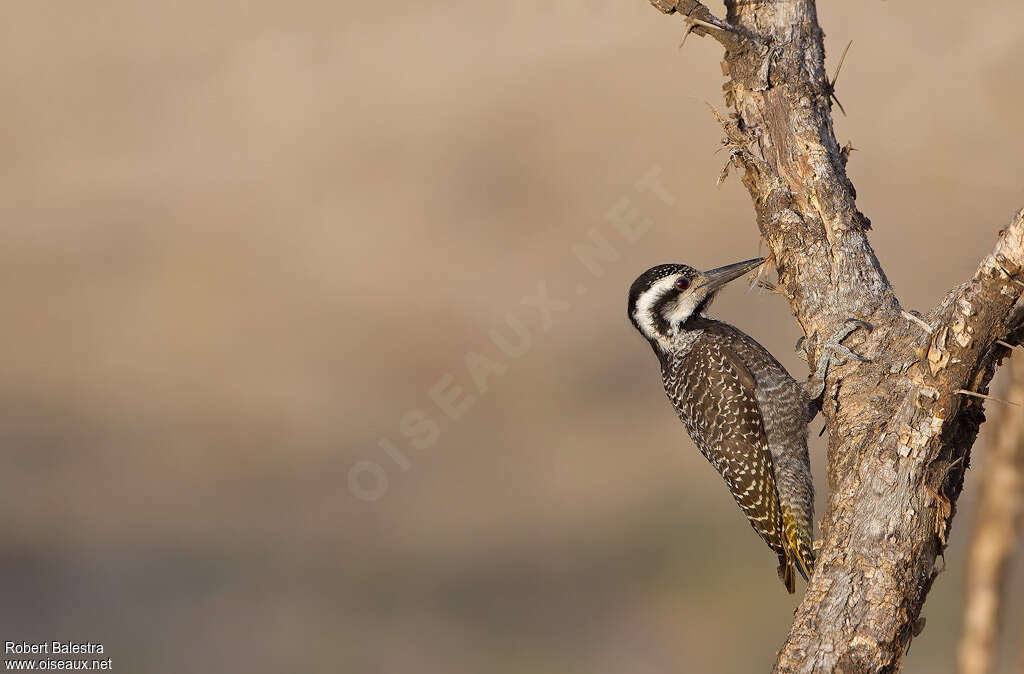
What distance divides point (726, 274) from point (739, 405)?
0.72m

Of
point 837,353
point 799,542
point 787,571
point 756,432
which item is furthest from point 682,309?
point 837,353

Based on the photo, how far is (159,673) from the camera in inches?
281

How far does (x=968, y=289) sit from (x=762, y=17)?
161 centimetres

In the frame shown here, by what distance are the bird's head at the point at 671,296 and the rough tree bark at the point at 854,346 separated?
1196 mm

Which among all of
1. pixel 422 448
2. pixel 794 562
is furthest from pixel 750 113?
pixel 422 448

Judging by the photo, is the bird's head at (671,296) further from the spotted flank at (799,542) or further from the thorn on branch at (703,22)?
the thorn on branch at (703,22)

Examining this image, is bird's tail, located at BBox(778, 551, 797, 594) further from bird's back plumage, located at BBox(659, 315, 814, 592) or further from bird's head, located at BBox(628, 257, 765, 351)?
bird's head, located at BBox(628, 257, 765, 351)

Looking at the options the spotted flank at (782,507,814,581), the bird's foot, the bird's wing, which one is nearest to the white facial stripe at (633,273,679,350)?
the bird's wing

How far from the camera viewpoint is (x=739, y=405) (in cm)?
479

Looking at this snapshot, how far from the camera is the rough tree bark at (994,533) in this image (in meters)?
1.87

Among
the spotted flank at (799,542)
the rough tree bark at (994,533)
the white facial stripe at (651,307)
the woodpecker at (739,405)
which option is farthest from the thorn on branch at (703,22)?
the spotted flank at (799,542)

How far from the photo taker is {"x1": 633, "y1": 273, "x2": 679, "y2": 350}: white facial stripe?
5.15 m

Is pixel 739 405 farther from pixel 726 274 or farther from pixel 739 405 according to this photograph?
pixel 726 274

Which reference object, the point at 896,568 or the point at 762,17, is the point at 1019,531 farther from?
the point at 762,17
